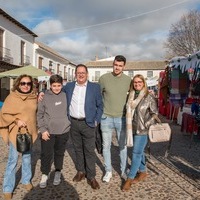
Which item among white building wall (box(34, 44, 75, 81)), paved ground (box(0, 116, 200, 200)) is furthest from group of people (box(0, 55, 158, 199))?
white building wall (box(34, 44, 75, 81))

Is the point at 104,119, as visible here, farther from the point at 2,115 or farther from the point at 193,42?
the point at 193,42

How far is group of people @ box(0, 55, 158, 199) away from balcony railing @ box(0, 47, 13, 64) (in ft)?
60.8

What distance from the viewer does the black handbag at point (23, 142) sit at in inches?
135

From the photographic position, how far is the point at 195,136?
7.79 m

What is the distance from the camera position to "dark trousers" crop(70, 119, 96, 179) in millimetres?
3928

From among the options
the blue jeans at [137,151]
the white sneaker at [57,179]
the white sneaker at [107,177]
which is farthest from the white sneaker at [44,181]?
the blue jeans at [137,151]

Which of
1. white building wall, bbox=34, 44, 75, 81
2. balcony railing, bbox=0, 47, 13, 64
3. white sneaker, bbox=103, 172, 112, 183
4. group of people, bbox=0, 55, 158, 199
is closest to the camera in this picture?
group of people, bbox=0, 55, 158, 199

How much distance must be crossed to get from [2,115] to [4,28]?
20.6 m

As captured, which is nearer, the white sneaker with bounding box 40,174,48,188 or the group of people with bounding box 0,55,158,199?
the group of people with bounding box 0,55,158,199

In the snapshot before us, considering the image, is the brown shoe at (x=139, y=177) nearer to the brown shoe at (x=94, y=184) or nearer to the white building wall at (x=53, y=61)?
the brown shoe at (x=94, y=184)

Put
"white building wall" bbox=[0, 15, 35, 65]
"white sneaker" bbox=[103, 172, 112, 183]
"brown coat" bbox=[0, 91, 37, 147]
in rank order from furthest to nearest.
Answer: "white building wall" bbox=[0, 15, 35, 65], "white sneaker" bbox=[103, 172, 112, 183], "brown coat" bbox=[0, 91, 37, 147]

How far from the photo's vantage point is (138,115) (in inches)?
150

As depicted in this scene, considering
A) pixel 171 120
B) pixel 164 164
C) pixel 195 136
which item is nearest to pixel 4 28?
pixel 171 120

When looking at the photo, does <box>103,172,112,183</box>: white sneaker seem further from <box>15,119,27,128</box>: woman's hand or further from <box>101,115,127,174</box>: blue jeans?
<box>15,119,27,128</box>: woman's hand
